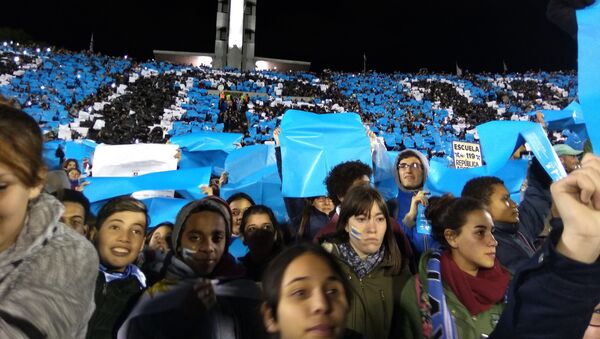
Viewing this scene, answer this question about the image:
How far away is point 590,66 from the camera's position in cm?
149

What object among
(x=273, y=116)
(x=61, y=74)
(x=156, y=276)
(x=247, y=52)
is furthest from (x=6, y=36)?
(x=156, y=276)

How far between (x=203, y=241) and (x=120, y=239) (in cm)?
45

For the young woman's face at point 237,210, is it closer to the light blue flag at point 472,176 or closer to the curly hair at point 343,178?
the curly hair at point 343,178

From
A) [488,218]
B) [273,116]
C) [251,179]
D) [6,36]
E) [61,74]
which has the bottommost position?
[488,218]

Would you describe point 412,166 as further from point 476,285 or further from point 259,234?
point 476,285

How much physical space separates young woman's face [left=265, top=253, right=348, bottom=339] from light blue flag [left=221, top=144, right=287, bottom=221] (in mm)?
3063

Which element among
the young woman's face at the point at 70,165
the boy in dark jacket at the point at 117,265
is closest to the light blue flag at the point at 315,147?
the boy in dark jacket at the point at 117,265

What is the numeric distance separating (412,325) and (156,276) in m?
1.24

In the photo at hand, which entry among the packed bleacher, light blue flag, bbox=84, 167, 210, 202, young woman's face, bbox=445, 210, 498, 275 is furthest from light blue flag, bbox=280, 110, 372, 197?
young woman's face, bbox=445, 210, 498, 275

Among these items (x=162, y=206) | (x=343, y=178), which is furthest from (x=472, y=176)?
(x=162, y=206)

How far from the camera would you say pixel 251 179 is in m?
5.14

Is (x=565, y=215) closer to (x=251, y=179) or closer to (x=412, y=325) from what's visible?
(x=412, y=325)

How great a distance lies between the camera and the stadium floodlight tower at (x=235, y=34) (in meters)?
37.3

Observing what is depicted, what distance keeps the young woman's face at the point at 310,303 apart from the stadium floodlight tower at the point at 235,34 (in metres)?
37.7
